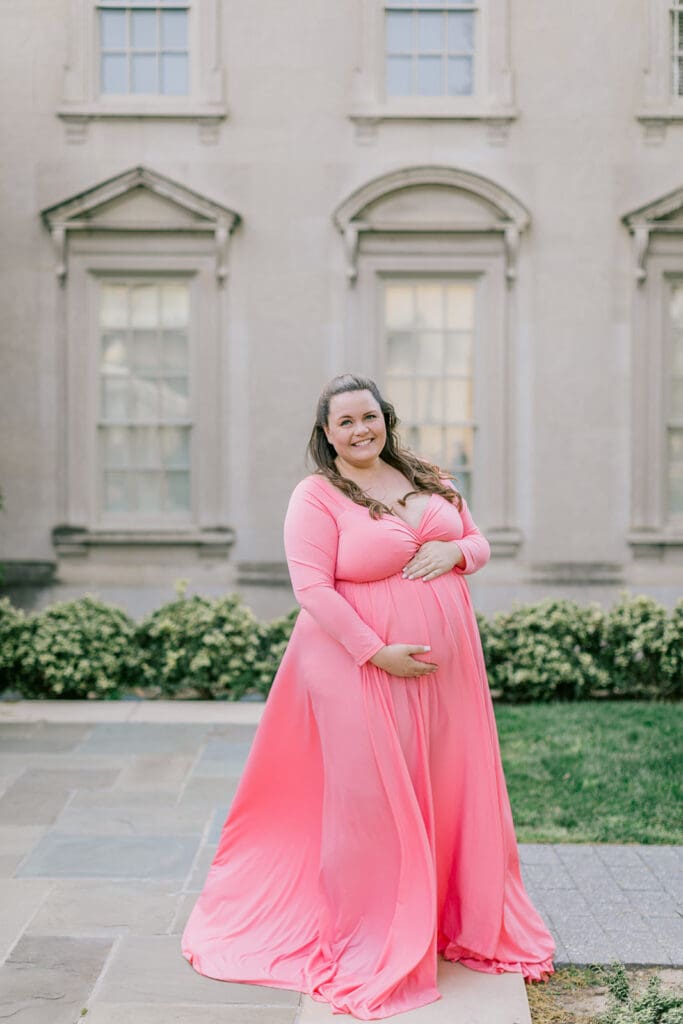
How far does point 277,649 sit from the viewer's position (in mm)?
A: 8188

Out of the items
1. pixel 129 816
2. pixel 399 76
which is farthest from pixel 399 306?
pixel 129 816

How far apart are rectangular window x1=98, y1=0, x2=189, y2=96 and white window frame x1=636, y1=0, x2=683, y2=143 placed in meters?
4.08

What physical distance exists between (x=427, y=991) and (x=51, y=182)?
26.5 feet

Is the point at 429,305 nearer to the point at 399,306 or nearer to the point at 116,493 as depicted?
the point at 399,306

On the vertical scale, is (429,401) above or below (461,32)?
below

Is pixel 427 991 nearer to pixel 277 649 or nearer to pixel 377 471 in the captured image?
pixel 377 471

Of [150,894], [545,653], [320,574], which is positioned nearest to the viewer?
[320,574]

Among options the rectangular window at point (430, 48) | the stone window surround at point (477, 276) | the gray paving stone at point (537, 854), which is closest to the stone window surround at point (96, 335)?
the stone window surround at point (477, 276)

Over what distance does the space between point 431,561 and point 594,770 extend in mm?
3172

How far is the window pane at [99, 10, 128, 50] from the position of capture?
955 centimetres

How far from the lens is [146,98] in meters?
9.52

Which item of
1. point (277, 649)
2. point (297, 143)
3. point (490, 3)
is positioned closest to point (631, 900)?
point (277, 649)

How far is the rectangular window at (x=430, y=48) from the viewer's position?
31.3 feet

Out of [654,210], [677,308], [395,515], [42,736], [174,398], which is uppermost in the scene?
[654,210]
